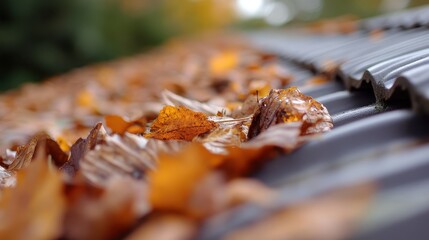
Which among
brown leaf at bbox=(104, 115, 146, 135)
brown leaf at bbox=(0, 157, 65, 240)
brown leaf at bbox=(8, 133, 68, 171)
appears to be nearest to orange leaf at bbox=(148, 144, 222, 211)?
brown leaf at bbox=(0, 157, 65, 240)

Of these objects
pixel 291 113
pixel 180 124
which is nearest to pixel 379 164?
pixel 291 113

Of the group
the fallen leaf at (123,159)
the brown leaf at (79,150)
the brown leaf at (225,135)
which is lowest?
the fallen leaf at (123,159)

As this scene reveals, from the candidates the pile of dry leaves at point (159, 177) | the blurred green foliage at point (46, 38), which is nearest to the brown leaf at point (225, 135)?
the pile of dry leaves at point (159, 177)

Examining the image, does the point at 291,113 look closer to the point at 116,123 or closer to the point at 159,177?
the point at 159,177

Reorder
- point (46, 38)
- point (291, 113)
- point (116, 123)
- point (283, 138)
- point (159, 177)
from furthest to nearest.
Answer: point (46, 38) < point (116, 123) < point (291, 113) < point (283, 138) < point (159, 177)

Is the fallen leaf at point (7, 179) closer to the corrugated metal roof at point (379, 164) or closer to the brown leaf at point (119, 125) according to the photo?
the brown leaf at point (119, 125)

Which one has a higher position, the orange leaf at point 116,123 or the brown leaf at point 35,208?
the orange leaf at point 116,123
